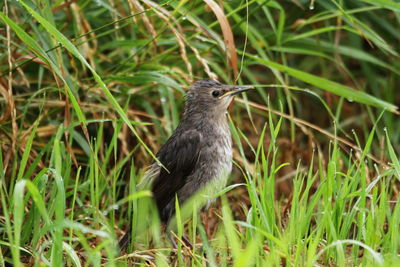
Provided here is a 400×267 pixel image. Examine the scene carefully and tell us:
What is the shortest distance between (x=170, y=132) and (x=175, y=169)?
722mm

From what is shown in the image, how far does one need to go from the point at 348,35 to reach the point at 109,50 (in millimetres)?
→ 1920

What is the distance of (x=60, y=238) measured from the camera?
108 inches

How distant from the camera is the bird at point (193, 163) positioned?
4.02 m

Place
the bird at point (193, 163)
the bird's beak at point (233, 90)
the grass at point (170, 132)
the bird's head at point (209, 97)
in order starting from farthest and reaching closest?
the bird's head at point (209, 97), the bird's beak at point (233, 90), the bird at point (193, 163), the grass at point (170, 132)

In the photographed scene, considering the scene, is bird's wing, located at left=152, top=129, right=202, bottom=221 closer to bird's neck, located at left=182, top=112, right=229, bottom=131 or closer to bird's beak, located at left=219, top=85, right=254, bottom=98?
bird's neck, located at left=182, top=112, right=229, bottom=131

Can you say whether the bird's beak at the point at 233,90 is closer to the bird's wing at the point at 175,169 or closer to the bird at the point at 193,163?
the bird at the point at 193,163

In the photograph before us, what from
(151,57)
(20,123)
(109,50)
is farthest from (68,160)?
(109,50)

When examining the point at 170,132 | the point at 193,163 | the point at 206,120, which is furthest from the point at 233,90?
the point at 170,132

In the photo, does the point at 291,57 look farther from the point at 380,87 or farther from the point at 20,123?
Answer: the point at 20,123

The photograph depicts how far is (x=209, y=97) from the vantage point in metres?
4.36

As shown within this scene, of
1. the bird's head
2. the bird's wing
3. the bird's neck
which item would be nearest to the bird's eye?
the bird's head

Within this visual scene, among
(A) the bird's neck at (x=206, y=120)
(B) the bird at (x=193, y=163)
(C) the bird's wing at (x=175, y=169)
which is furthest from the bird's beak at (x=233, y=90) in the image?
(C) the bird's wing at (x=175, y=169)

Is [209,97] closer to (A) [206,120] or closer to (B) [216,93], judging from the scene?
(B) [216,93]

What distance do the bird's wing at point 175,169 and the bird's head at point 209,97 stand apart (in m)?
0.29
